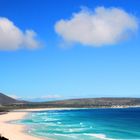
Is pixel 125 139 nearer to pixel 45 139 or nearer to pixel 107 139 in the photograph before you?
pixel 107 139

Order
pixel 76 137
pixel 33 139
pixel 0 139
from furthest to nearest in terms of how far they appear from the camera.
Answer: pixel 76 137 → pixel 33 139 → pixel 0 139

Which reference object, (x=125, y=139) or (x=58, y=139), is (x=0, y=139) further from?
(x=125, y=139)

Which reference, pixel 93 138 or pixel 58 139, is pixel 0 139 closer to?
pixel 58 139

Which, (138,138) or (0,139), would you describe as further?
(138,138)

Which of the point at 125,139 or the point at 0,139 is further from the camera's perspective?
the point at 125,139

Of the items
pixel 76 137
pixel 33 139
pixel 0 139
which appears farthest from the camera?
pixel 76 137

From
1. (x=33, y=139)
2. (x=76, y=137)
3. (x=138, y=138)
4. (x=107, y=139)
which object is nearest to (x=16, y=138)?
(x=33, y=139)

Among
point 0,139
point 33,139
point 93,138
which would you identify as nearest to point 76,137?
point 93,138
